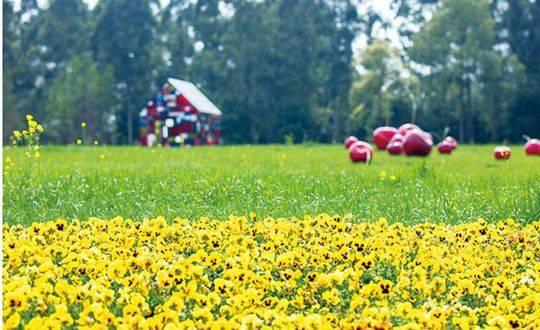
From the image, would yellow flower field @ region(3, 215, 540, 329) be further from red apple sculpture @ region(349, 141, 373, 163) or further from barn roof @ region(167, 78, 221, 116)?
barn roof @ region(167, 78, 221, 116)

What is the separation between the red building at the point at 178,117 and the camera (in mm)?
33500

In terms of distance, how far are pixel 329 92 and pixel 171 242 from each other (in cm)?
4248

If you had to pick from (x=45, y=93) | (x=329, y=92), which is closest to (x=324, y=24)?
(x=329, y=92)

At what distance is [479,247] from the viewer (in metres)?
4.86

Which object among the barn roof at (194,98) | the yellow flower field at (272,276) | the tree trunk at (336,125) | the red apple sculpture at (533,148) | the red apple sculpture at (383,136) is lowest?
the yellow flower field at (272,276)

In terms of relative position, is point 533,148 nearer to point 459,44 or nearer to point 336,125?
point 459,44

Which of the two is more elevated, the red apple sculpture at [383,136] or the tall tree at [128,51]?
the tall tree at [128,51]

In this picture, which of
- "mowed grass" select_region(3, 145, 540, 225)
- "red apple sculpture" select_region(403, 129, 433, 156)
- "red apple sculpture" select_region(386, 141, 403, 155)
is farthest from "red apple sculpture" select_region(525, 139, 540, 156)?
"mowed grass" select_region(3, 145, 540, 225)

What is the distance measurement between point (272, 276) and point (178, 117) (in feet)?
99.2

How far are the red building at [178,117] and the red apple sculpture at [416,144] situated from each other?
55.8ft

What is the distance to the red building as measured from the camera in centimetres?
A: 3350

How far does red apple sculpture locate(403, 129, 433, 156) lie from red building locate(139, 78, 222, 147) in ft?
55.8

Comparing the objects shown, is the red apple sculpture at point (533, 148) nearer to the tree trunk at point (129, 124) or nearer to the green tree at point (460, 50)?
the green tree at point (460, 50)

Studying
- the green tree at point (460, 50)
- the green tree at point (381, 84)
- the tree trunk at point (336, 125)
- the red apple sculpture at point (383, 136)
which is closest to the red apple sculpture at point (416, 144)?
the red apple sculpture at point (383, 136)
